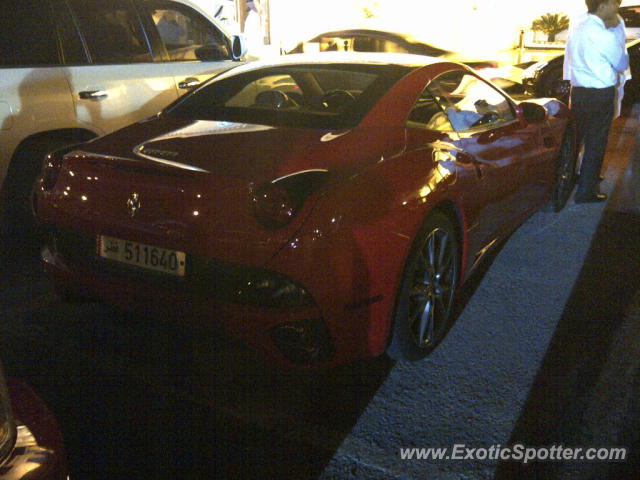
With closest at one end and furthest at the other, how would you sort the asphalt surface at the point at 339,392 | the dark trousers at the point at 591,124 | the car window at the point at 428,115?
the asphalt surface at the point at 339,392
the car window at the point at 428,115
the dark trousers at the point at 591,124

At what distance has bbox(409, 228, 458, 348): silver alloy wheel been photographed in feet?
10.2

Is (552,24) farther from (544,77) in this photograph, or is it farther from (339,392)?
(339,392)

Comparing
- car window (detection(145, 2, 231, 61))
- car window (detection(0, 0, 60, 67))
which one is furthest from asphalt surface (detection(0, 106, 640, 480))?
car window (detection(145, 2, 231, 61))

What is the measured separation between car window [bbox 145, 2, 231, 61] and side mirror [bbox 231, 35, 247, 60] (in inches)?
4.3

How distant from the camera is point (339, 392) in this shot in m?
2.99

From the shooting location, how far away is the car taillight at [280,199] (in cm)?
254

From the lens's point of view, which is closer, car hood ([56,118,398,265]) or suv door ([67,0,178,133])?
car hood ([56,118,398,265])

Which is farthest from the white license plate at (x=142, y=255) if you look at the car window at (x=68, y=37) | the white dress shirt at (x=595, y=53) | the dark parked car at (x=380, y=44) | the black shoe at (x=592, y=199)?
the dark parked car at (x=380, y=44)

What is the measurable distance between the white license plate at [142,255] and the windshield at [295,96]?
0.95 m

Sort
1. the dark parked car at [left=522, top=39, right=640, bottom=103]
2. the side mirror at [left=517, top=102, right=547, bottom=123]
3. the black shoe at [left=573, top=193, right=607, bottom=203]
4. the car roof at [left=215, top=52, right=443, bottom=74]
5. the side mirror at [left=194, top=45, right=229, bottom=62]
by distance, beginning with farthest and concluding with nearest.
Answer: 1. the dark parked car at [left=522, top=39, right=640, bottom=103]
2. the black shoe at [left=573, top=193, right=607, bottom=203]
3. the side mirror at [left=194, top=45, right=229, bottom=62]
4. the side mirror at [left=517, top=102, right=547, bottom=123]
5. the car roof at [left=215, top=52, right=443, bottom=74]

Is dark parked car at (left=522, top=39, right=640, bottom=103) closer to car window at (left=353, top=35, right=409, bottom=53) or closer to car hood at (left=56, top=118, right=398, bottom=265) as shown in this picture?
car window at (left=353, top=35, right=409, bottom=53)

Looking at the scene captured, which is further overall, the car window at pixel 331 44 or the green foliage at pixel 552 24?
the green foliage at pixel 552 24

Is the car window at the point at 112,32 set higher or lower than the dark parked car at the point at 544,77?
higher

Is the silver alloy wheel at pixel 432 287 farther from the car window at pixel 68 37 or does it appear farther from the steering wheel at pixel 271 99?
the car window at pixel 68 37
